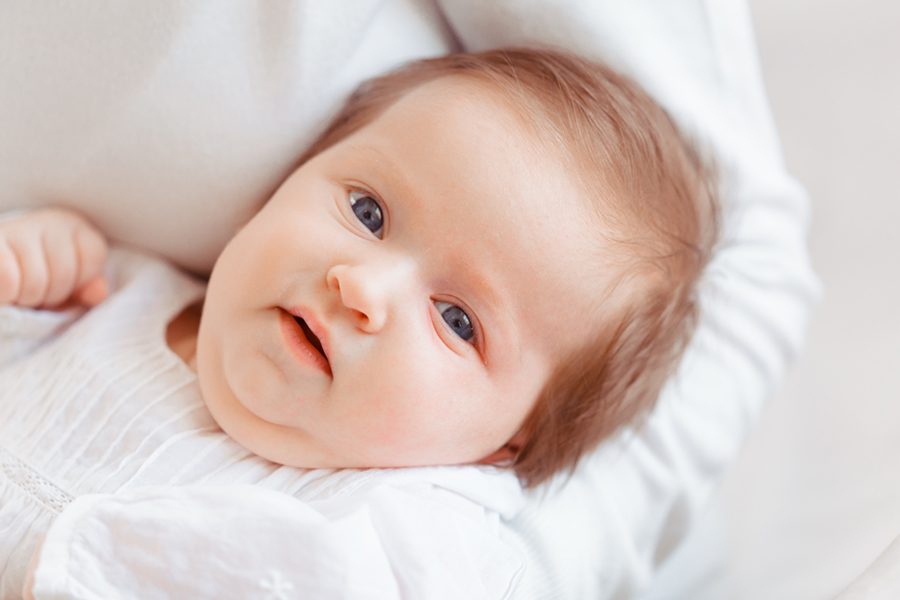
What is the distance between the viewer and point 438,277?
1001 mm

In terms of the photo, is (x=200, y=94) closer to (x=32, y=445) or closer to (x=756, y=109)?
(x=32, y=445)

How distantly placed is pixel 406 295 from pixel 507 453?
10.2 inches

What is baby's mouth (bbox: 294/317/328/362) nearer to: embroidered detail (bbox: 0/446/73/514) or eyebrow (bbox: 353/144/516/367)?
eyebrow (bbox: 353/144/516/367)

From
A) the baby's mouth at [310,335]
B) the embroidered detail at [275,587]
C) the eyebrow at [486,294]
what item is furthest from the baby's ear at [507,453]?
the embroidered detail at [275,587]

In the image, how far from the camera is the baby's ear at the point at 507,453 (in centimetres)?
113

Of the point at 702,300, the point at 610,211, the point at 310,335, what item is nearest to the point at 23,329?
the point at 310,335

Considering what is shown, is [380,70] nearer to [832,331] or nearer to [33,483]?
[33,483]

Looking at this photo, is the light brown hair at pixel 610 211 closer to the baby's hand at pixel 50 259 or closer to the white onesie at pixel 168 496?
the white onesie at pixel 168 496

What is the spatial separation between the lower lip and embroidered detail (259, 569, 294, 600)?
0.22 m

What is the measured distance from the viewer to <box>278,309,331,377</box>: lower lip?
0.97 meters

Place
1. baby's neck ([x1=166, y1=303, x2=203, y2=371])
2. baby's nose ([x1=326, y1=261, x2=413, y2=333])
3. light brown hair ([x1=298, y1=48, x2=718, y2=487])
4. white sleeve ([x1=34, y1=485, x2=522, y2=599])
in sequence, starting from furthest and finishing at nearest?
baby's neck ([x1=166, y1=303, x2=203, y2=371])
light brown hair ([x1=298, y1=48, x2=718, y2=487])
baby's nose ([x1=326, y1=261, x2=413, y2=333])
white sleeve ([x1=34, y1=485, x2=522, y2=599])

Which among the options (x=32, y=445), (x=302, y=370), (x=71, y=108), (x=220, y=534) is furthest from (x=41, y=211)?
(x=220, y=534)

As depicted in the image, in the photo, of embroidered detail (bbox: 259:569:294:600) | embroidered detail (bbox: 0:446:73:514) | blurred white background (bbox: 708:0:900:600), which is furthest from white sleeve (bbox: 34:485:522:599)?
blurred white background (bbox: 708:0:900:600)

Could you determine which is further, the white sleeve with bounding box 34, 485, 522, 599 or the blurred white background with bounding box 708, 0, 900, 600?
the blurred white background with bounding box 708, 0, 900, 600
